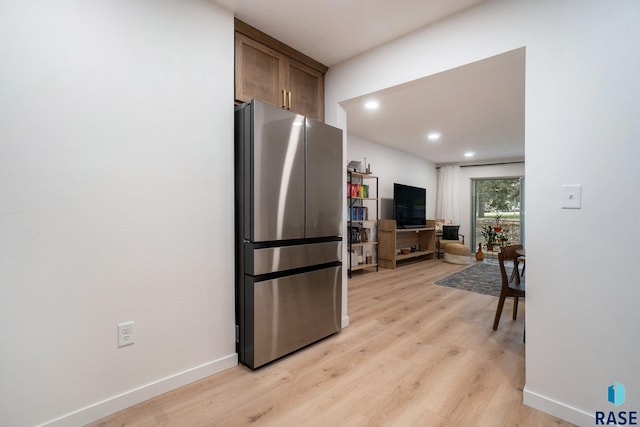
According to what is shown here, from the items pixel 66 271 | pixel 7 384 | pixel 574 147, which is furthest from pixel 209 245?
pixel 574 147

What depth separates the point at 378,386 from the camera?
1.81m

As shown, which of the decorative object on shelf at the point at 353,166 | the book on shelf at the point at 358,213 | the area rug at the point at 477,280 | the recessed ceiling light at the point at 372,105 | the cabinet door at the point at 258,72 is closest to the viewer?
the cabinet door at the point at 258,72

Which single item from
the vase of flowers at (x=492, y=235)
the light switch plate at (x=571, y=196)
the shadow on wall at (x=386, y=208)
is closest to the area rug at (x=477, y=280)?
the vase of flowers at (x=492, y=235)

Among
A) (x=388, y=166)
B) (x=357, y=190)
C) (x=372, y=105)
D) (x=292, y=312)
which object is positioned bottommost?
(x=292, y=312)

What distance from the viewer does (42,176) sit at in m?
1.34

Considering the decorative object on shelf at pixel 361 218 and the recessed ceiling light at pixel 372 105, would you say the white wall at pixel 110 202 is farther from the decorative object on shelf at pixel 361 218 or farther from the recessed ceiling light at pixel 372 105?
the decorative object on shelf at pixel 361 218

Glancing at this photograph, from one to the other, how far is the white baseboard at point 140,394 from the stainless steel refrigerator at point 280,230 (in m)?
0.18

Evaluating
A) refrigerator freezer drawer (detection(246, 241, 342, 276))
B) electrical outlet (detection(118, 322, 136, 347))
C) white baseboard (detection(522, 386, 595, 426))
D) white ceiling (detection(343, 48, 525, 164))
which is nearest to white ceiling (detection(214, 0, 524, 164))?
white ceiling (detection(343, 48, 525, 164))

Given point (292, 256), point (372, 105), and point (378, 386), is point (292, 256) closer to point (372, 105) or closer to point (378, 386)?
point (378, 386)

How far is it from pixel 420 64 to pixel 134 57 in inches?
72.9

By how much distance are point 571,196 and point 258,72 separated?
2.17 meters

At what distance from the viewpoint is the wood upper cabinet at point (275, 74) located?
6.93 ft

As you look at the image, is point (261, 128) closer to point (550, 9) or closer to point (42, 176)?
point (42, 176)

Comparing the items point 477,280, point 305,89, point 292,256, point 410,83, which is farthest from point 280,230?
point 477,280
